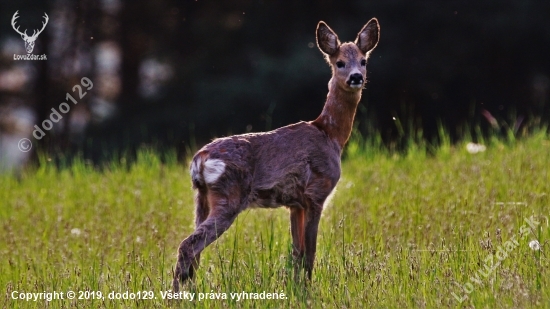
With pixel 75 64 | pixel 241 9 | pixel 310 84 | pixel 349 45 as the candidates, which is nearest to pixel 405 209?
pixel 349 45

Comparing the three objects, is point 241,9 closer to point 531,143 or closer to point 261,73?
point 261,73

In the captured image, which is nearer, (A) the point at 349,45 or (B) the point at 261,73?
(A) the point at 349,45

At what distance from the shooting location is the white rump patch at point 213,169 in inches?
224

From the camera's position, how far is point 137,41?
56.4 feet

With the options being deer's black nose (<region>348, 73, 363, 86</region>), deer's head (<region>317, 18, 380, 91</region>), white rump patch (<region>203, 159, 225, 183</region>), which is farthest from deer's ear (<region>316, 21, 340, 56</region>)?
white rump patch (<region>203, 159, 225, 183</region>)

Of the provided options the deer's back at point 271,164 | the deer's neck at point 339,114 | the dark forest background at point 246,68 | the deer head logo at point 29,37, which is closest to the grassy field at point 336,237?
the deer's back at point 271,164

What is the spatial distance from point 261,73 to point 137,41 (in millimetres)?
3171

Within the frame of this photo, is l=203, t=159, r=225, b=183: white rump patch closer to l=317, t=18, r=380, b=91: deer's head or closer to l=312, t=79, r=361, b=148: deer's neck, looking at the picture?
l=312, t=79, r=361, b=148: deer's neck

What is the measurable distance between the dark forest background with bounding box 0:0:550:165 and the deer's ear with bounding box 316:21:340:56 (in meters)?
7.15

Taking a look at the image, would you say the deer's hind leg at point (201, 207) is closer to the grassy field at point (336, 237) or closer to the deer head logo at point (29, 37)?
the grassy field at point (336, 237)

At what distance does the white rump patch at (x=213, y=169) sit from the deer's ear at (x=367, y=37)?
1.60 metres

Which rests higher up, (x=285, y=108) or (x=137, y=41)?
(x=137, y=41)

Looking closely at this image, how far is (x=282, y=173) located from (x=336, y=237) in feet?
4.85

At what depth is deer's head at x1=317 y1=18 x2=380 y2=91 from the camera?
6379 millimetres
